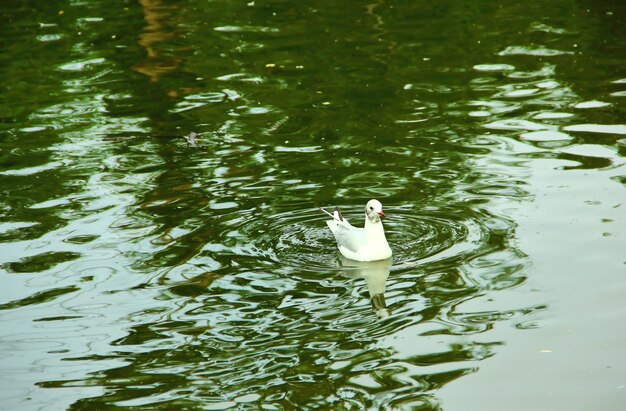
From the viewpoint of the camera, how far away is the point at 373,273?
31.9 ft

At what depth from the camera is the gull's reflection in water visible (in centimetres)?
913

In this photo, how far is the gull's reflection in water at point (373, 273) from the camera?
360 inches

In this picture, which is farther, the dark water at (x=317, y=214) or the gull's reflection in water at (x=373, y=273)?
the gull's reflection in water at (x=373, y=273)

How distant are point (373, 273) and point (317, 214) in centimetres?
158

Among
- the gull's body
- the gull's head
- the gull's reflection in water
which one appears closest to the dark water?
the gull's reflection in water

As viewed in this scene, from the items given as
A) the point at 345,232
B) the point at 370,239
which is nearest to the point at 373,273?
the point at 370,239

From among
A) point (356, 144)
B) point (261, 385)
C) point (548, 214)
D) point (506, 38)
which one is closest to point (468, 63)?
point (506, 38)

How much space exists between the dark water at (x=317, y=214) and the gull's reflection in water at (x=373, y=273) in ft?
0.11

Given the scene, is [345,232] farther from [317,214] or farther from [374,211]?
[317,214]

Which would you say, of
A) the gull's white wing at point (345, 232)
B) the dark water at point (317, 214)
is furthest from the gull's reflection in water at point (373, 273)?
the gull's white wing at point (345, 232)

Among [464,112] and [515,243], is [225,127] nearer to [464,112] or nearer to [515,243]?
[464,112]

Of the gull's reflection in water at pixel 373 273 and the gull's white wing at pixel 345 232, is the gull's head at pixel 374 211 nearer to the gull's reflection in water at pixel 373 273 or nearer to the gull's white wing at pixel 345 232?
the gull's white wing at pixel 345 232

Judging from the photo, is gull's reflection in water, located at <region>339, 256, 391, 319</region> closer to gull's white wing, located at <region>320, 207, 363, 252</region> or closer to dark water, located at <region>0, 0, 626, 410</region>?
dark water, located at <region>0, 0, 626, 410</region>

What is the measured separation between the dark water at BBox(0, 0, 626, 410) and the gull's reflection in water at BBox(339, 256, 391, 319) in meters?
0.03
